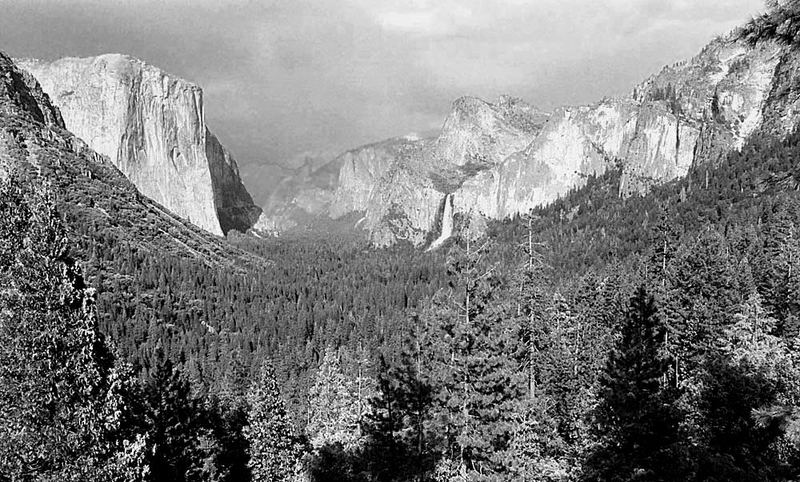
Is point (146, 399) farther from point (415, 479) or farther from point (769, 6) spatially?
point (769, 6)

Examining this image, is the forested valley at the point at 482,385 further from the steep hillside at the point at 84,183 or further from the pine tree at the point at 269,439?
the steep hillside at the point at 84,183

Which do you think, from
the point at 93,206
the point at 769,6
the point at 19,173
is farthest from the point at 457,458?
the point at 93,206

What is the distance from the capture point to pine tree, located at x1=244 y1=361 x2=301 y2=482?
33250 mm

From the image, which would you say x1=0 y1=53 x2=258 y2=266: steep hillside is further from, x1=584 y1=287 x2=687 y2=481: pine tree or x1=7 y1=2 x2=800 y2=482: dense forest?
x1=584 y1=287 x2=687 y2=481: pine tree

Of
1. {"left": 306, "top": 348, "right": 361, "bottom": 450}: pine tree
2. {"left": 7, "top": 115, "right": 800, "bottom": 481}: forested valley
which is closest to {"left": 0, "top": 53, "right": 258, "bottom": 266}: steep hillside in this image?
{"left": 7, "top": 115, "right": 800, "bottom": 481}: forested valley

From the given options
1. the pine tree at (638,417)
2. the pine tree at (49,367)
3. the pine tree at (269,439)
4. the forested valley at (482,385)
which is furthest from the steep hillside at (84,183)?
the pine tree at (638,417)

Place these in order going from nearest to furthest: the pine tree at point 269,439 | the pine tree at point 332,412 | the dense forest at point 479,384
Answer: the dense forest at point 479,384 < the pine tree at point 269,439 < the pine tree at point 332,412

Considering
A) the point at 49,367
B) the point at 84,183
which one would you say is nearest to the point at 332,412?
the point at 49,367

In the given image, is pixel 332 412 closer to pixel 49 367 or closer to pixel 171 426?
pixel 171 426

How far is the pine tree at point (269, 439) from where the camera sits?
33.2 metres

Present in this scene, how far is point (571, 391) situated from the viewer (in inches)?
1379

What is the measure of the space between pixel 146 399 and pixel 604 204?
6396 inches

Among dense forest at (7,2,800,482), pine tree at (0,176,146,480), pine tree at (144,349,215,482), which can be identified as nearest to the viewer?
pine tree at (0,176,146,480)

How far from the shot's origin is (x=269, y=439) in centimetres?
3356
